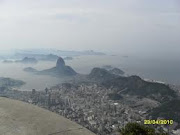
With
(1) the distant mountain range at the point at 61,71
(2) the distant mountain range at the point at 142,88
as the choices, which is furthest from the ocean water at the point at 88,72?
(2) the distant mountain range at the point at 142,88

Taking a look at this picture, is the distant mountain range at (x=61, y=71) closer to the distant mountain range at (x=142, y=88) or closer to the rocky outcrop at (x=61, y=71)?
the rocky outcrop at (x=61, y=71)

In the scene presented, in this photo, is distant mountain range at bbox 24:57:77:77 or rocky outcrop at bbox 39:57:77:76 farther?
rocky outcrop at bbox 39:57:77:76

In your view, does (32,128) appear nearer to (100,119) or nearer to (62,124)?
(62,124)

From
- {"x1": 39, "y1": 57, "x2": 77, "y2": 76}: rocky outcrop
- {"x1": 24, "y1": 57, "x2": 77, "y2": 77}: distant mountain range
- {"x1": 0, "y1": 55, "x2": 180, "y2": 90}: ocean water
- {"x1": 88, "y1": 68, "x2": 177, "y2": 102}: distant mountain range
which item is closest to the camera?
{"x1": 88, "y1": 68, "x2": 177, "y2": 102}: distant mountain range

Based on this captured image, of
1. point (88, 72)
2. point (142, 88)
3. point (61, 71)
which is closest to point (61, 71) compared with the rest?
point (61, 71)

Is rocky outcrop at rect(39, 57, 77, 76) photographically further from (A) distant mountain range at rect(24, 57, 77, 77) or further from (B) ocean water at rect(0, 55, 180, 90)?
(B) ocean water at rect(0, 55, 180, 90)

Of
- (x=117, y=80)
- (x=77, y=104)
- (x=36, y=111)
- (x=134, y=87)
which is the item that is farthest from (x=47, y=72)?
(x=36, y=111)

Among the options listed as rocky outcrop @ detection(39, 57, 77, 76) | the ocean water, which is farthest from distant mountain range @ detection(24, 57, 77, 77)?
the ocean water

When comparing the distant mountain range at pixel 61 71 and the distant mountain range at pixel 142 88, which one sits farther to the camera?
the distant mountain range at pixel 61 71

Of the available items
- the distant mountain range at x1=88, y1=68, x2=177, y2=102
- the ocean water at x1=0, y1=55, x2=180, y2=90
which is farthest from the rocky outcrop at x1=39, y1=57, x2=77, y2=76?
the distant mountain range at x1=88, y1=68, x2=177, y2=102

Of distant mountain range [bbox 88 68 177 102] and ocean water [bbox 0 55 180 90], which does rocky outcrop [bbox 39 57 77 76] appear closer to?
ocean water [bbox 0 55 180 90]

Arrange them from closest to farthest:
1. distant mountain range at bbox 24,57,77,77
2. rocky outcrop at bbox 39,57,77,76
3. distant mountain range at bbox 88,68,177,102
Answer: distant mountain range at bbox 88,68,177,102 → distant mountain range at bbox 24,57,77,77 → rocky outcrop at bbox 39,57,77,76
